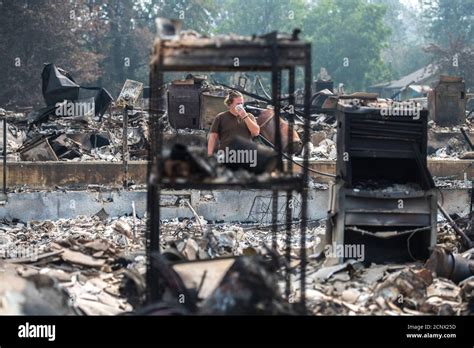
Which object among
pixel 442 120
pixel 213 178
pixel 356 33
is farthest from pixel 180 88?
pixel 356 33

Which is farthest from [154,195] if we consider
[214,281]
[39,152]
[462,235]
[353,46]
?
[353,46]

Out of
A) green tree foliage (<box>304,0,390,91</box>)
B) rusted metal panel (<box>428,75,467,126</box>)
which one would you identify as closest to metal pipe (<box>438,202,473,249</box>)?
rusted metal panel (<box>428,75,467,126</box>)

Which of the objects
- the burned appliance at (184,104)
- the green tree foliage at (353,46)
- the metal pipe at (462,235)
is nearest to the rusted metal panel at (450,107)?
the burned appliance at (184,104)

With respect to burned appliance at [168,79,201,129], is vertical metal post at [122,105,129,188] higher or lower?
lower

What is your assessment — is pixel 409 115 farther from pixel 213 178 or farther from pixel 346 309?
pixel 213 178

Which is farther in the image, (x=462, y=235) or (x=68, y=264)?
(x=462, y=235)

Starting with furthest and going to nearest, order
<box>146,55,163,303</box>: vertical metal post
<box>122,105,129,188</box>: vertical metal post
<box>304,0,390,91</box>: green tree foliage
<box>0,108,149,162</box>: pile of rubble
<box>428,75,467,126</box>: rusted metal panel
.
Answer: <box>304,0,390,91</box>: green tree foliage, <box>428,75,467,126</box>: rusted metal panel, <box>0,108,149,162</box>: pile of rubble, <box>122,105,129,188</box>: vertical metal post, <box>146,55,163,303</box>: vertical metal post

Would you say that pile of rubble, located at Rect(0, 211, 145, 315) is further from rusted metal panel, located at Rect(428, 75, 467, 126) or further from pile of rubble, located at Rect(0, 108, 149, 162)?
rusted metal panel, located at Rect(428, 75, 467, 126)

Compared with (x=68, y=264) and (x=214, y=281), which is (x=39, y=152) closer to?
(x=68, y=264)

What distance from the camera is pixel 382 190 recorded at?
376 inches

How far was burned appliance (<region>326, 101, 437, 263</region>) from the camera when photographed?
953cm

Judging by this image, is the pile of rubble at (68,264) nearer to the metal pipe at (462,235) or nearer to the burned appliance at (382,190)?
the burned appliance at (382,190)

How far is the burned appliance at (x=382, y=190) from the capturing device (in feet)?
31.3

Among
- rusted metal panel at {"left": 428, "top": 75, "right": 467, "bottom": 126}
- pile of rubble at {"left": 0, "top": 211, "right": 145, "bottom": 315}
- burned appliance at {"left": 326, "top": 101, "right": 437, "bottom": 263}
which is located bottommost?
pile of rubble at {"left": 0, "top": 211, "right": 145, "bottom": 315}
